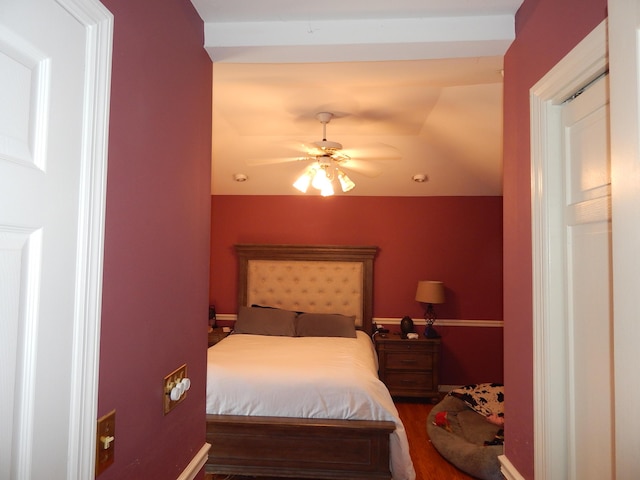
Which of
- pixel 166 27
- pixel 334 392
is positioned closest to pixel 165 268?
pixel 166 27

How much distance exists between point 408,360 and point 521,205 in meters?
3.44

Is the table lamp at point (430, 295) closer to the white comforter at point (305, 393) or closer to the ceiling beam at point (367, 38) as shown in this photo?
the white comforter at point (305, 393)

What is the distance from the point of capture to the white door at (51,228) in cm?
76

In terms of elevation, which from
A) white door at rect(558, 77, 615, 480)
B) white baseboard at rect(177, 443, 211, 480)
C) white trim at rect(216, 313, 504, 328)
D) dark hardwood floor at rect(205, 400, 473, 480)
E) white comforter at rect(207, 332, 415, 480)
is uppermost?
white door at rect(558, 77, 615, 480)

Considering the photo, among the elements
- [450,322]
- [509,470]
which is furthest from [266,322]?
[509,470]

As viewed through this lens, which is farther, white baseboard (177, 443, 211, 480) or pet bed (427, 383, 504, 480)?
pet bed (427, 383, 504, 480)

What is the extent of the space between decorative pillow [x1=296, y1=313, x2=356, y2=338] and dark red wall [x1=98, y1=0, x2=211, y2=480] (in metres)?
2.82

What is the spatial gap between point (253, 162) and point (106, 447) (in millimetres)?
2481

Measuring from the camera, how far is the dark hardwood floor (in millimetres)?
3107

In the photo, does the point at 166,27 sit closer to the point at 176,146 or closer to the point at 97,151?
the point at 176,146

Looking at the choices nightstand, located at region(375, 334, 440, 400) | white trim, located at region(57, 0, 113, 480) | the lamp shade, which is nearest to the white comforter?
nightstand, located at region(375, 334, 440, 400)

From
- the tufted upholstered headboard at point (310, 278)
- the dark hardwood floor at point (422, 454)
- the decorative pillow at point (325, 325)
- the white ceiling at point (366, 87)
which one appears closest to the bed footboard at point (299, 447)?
the dark hardwood floor at point (422, 454)

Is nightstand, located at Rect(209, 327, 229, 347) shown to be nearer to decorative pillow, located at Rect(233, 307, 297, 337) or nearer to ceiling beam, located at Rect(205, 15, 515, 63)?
decorative pillow, located at Rect(233, 307, 297, 337)

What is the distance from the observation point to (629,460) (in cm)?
75
